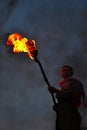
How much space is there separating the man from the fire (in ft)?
3.64

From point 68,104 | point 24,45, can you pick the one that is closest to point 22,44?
→ point 24,45

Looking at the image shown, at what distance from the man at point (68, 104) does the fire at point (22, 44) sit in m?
1.11

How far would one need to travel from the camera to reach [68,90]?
11203 millimetres

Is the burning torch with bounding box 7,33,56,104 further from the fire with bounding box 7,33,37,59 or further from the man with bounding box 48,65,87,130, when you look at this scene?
the man with bounding box 48,65,87,130

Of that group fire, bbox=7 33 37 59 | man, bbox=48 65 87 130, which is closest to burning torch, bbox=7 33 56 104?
fire, bbox=7 33 37 59

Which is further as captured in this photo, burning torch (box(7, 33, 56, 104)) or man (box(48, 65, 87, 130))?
burning torch (box(7, 33, 56, 104))

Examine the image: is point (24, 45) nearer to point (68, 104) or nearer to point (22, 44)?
point (22, 44)

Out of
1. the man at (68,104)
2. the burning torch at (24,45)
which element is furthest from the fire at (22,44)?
the man at (68,104)

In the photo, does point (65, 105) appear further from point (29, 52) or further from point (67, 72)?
point (29, 52)

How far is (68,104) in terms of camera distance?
1119cm

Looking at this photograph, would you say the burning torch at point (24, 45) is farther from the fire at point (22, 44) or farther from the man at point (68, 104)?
the man at point (68, 104)

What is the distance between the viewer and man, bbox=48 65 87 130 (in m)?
11.1

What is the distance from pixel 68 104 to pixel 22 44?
84.7 inches

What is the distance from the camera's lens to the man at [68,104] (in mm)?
11125
